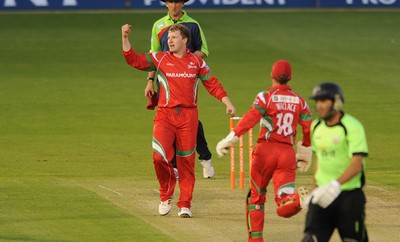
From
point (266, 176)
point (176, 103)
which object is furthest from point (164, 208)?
point (266, 176)

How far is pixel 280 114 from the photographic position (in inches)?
502

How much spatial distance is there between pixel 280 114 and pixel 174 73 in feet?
7.14

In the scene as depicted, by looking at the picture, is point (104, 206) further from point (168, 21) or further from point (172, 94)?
point (168, 21)

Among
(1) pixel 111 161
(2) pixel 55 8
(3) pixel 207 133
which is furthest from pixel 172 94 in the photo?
(2) pixel 55 8

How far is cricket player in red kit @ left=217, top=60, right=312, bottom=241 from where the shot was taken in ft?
41.7

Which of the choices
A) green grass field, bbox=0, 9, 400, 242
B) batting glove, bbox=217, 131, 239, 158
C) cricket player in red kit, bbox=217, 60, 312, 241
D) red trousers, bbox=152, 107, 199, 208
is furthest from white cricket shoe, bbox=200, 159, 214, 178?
batting glove, bbox=217, 131, 239, 158

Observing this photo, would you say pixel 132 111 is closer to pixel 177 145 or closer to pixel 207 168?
pixel 207 168

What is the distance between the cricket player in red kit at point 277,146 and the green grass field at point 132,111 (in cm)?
67

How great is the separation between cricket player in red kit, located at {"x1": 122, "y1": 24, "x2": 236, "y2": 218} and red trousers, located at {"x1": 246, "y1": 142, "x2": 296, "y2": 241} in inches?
69.8

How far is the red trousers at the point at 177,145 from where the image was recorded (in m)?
14.5

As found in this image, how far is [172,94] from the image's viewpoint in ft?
47.7

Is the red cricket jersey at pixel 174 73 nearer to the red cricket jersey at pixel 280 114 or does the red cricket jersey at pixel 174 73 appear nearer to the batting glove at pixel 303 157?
the red cricket jersey at pixel 280 114

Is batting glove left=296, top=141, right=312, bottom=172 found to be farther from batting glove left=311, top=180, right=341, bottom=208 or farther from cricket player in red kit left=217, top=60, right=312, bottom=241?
batting glove left=311, top=180, right=341, bottom=208

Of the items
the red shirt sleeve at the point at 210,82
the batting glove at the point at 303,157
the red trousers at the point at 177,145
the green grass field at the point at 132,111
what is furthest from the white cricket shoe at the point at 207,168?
the batting glove at the point at 303,157
